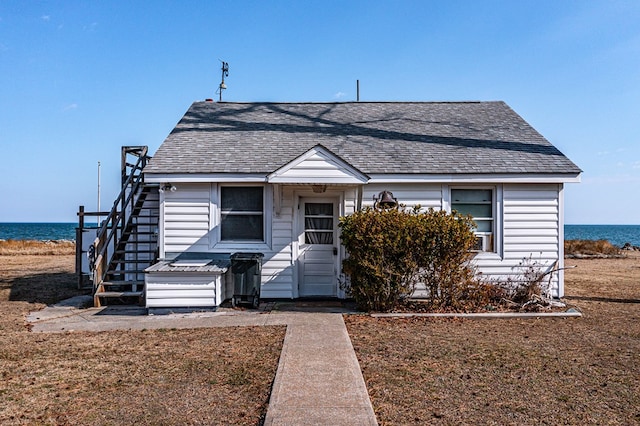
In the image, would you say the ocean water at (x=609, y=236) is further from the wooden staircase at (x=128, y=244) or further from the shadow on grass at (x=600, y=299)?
the wooden staircase at (x=128, y=244)

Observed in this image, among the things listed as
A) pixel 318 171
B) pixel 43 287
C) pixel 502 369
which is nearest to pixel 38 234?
pixel 43 287

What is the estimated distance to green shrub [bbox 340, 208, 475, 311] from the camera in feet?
28.7

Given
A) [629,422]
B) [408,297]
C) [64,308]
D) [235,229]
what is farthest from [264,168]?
[629,422]

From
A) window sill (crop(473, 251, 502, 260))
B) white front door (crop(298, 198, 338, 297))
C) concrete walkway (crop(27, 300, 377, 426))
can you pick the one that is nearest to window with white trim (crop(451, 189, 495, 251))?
window sill (crop(473, 251, 502, 260))

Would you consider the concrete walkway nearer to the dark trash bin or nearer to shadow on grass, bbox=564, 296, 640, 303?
the dark trash bin

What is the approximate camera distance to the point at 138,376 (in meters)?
5.43

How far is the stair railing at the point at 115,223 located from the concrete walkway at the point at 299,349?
37.2 inches

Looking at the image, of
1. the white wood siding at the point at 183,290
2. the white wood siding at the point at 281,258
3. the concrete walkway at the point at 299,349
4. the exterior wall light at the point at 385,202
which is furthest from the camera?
the white wood siding at the point at 281,258

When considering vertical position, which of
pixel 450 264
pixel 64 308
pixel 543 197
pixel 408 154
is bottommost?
pixel 64 308

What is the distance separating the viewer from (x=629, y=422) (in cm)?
416

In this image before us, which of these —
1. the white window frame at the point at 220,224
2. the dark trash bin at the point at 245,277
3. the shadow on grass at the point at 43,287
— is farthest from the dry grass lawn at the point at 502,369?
the shadow on grass at the point at 43,287

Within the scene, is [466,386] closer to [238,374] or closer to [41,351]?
[238,374]

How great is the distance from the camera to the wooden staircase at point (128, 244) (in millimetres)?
10508

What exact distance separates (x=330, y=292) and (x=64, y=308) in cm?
567
